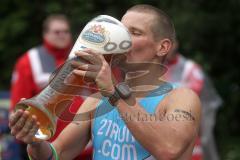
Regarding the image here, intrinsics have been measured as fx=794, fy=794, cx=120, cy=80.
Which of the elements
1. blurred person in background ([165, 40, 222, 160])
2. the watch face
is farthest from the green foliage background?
the watch face

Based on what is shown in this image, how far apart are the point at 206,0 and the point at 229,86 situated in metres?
1.09

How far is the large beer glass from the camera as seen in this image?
10.4 feet

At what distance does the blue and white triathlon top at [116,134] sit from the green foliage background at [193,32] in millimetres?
5481

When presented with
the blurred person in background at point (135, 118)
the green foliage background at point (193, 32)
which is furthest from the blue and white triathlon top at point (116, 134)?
the green foliage background at point (193, 32)

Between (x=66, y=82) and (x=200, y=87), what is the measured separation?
180 inches

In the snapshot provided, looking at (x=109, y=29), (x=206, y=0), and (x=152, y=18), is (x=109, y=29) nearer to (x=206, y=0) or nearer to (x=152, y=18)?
(x=152, y=18)

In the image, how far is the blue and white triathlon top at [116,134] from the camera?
3.50m

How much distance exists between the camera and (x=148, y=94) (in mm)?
3668

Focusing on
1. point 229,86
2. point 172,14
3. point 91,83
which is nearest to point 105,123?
point 91,83

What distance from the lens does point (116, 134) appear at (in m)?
3.56

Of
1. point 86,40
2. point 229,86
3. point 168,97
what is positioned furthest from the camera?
point 229,86

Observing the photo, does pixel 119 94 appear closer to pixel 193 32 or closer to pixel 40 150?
pixel 40 150

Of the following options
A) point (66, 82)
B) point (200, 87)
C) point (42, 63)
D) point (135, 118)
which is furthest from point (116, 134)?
point (200, 87)

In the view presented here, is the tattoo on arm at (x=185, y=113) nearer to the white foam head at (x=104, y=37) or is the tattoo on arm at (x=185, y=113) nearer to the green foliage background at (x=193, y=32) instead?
the white foam head at (x=104, y=37)
